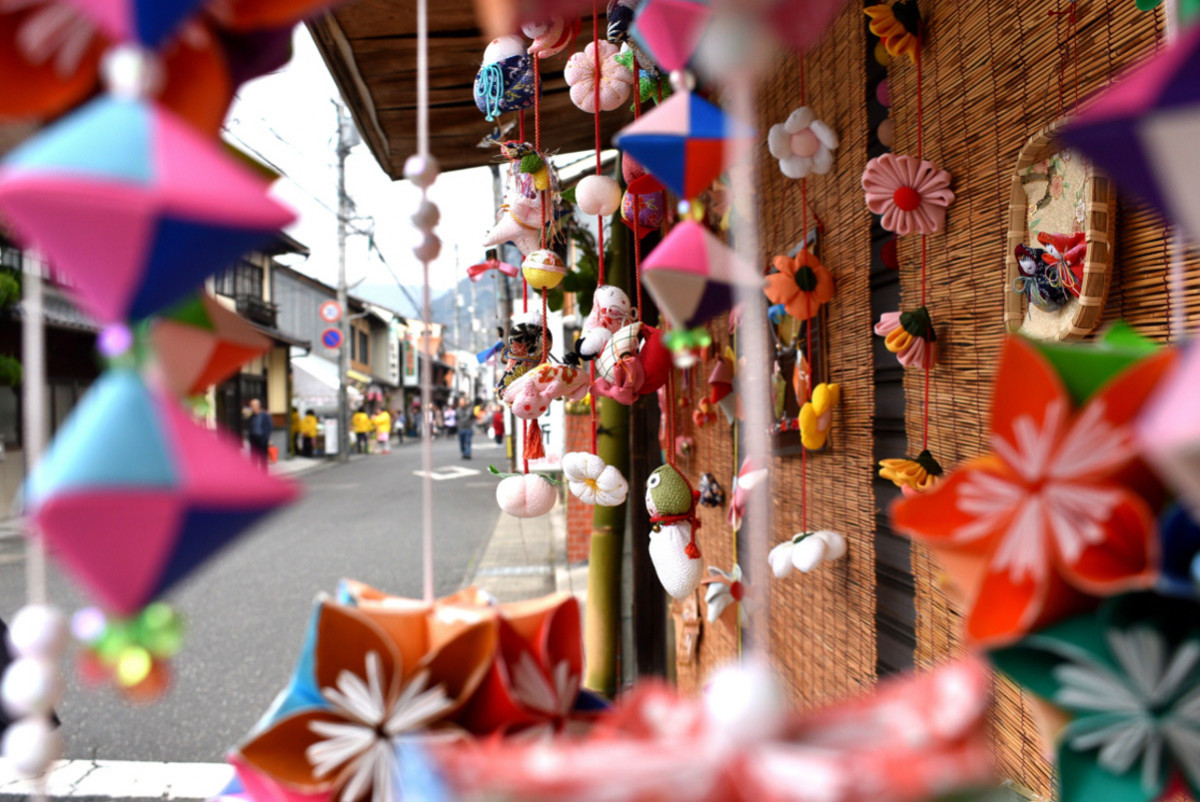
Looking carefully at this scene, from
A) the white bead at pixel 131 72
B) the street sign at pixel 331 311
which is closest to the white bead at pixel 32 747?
the white bead at pixel 131 72

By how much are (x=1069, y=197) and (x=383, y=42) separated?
1.22 metres

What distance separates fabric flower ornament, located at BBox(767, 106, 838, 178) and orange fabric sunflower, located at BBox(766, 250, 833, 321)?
250mm

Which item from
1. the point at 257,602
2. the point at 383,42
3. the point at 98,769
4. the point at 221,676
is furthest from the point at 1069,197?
the point at 257,602

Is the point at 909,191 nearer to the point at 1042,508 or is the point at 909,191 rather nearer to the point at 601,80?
the point at 601,80

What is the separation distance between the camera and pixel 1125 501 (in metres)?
0.30

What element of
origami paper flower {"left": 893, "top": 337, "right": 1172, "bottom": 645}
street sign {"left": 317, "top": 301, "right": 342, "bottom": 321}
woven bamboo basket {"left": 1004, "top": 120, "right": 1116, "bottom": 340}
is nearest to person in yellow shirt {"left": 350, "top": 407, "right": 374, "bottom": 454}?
street sign {"left": 317, "top": 301, "right": 342, "bottom": 321}

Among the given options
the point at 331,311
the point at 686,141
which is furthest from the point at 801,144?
the point at 331,311

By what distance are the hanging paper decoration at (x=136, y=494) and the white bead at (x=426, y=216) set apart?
163mm

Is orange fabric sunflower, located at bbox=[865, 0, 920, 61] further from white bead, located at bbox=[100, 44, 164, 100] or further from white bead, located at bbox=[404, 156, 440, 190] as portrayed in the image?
white bead, located at bbox=[100, 44, 164, 100]

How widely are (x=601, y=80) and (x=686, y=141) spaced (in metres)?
0.80

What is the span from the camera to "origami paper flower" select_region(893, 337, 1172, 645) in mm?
306

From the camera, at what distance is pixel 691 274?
13.7 inches

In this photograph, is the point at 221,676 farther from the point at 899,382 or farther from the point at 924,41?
the point at 924,41

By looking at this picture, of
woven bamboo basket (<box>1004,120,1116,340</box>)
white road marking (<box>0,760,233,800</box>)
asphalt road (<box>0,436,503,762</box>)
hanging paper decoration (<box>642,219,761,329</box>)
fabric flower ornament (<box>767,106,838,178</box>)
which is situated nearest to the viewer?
hanging paper decoration (<box>642,219,761,329</box>)
